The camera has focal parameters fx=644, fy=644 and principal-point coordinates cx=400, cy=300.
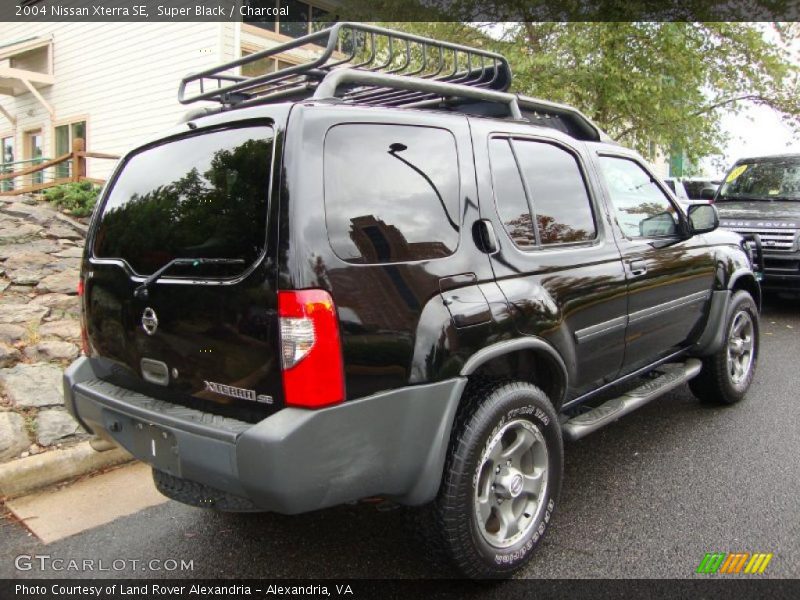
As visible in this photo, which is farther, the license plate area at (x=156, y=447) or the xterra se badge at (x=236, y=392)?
the license plate area at (x=156, y=447)

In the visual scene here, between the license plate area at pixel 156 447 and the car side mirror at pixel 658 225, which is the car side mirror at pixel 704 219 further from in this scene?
the license plate area at pixel 156 447

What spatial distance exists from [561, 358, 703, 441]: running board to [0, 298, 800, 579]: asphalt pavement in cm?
42

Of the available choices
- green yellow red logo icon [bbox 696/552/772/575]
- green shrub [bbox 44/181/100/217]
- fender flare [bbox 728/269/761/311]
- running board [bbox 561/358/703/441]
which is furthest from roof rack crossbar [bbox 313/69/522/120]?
green shrub [bbox 44/181/100/217]

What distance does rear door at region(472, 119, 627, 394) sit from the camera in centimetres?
276

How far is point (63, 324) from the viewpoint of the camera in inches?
226

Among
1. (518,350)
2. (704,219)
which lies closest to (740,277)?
(704,219)

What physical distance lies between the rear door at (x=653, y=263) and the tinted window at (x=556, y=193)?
10.8 inches

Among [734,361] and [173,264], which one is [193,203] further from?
[734,361]

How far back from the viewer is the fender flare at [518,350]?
2.44m

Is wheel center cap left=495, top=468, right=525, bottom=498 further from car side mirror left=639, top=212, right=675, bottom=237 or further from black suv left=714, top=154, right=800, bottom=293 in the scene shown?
black suv left=714, top=154, right=800, bottom=293

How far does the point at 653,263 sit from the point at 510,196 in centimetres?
125

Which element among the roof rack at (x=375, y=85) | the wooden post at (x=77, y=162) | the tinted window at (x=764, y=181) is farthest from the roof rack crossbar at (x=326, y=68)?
the wooden post at (x=77, y=162)

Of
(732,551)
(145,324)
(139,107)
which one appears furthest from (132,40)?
(732,551)

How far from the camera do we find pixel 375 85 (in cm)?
262
